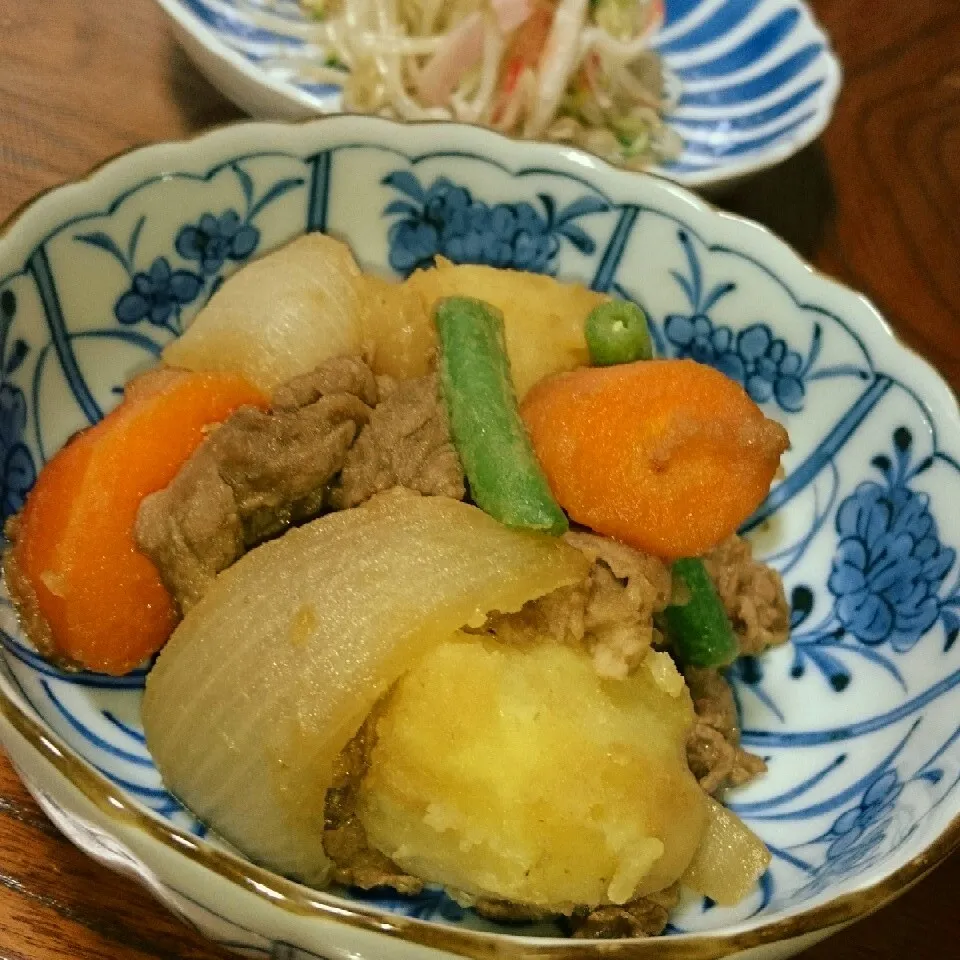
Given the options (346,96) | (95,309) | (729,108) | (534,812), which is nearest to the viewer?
(534,812)

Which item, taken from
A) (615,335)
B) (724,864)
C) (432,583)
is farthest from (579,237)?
(724,864)

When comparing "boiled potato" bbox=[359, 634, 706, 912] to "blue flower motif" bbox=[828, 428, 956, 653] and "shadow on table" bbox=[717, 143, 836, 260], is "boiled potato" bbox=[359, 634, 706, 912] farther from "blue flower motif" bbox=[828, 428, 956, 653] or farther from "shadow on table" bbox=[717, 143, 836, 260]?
"shadow on table" bbox=[717, 143, 836, 260]

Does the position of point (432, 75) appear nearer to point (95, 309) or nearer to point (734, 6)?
point (734, 6)

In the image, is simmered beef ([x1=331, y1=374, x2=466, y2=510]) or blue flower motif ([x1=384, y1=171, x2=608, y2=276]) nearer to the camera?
simmered beef ([x1=331, y1=374, x2=466, y2=510])

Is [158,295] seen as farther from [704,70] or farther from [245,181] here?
[704,70]

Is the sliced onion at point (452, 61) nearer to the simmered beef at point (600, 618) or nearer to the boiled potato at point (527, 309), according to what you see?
the boiled potato at point (527, 309)

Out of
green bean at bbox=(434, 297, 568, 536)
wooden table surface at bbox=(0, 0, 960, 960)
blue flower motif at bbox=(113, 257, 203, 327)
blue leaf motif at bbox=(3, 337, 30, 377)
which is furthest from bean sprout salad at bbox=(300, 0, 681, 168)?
blue leaf motif at bbox=(3, 337, 30, 377)

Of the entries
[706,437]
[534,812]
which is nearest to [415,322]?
[706,437]
